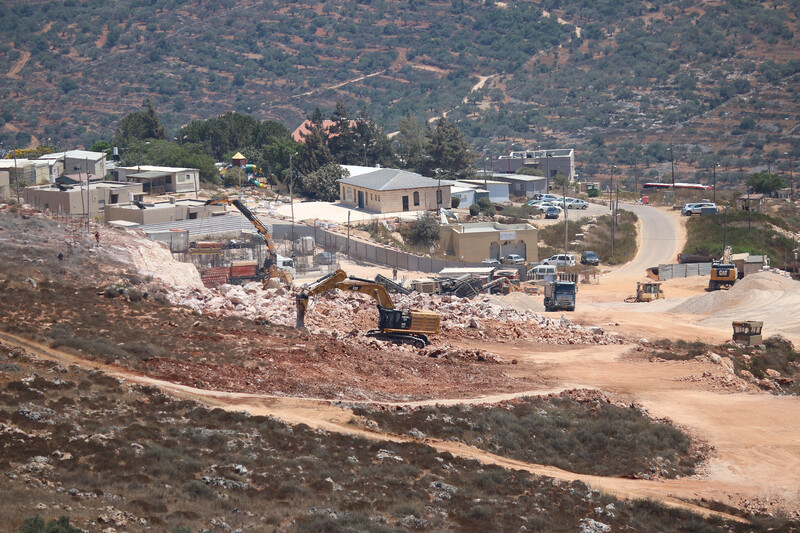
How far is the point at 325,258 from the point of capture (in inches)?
2783

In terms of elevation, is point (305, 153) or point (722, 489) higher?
point (305, 153)

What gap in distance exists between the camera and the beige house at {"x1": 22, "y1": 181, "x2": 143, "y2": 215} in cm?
7525

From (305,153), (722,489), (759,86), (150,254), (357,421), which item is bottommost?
(722,489)

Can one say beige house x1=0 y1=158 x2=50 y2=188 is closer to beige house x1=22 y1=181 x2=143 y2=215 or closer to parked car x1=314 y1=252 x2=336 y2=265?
beige house x1=22 y1=181 x2=143 y2=215

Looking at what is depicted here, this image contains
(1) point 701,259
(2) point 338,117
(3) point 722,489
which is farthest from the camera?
(2) point 338,117

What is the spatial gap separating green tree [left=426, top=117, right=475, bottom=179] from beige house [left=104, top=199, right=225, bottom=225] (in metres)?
37.4

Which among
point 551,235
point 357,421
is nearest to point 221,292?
point 357,421

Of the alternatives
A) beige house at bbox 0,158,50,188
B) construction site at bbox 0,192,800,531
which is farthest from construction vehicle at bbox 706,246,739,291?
beige house at bbox 0,158,50,188

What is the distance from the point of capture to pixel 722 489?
102 feet

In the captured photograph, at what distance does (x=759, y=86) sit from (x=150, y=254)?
165 metres

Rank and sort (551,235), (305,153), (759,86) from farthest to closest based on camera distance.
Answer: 1. (759,86)
2. (305,153)
3. (551,235)

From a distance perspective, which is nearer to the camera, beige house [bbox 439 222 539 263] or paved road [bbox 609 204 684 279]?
beige house [bbox 439 222 539 263]

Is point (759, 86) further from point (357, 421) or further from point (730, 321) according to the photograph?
point (357, 421)

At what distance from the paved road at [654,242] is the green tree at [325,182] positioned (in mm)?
28450
